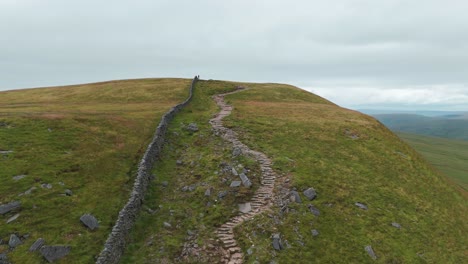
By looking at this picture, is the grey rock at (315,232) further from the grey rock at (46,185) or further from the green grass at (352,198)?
the grey rock at (46,185)

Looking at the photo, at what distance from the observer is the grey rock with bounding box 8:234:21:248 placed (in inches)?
833

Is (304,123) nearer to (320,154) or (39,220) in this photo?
(320,154)

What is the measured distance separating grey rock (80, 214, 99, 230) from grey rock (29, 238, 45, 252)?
313 centimetres

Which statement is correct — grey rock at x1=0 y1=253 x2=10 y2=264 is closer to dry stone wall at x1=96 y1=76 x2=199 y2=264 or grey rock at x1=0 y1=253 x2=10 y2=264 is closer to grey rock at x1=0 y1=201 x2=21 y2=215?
grey rock at x1=0 y1=201 x2=21 y2=215

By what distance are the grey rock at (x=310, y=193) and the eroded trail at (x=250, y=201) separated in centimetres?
357

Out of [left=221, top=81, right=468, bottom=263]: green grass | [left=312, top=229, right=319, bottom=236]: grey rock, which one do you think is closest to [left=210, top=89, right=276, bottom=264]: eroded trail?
[left=221, top=81, right=468, bottom=263]: green grass

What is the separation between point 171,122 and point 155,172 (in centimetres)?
1789

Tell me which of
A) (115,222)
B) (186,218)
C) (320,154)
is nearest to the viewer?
(115,222)

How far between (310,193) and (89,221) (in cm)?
2080

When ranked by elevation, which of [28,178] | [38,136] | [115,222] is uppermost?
[38,136]

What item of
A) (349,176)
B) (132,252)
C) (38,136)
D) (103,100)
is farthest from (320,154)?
(103,100)

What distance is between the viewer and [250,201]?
30.0 m

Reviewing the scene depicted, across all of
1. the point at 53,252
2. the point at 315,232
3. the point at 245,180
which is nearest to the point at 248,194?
the point at 245,180

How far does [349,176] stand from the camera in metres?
37.7
